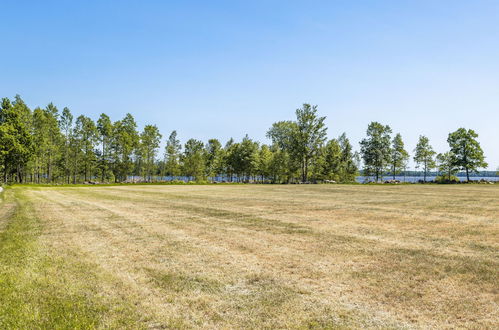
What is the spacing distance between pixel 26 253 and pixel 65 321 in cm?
491

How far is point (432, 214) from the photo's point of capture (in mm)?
15172

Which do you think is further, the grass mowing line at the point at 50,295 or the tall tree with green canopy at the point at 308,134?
the tall tree with green canopy at the point at 308,134

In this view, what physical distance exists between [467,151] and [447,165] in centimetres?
597

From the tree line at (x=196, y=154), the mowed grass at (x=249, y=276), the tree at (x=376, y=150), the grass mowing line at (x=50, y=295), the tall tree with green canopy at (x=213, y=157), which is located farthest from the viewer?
the tall tree with green canopy at (x=213, y=157)

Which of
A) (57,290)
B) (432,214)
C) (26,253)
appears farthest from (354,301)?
(432,214)

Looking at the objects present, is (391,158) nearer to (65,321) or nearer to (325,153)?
(325,153)

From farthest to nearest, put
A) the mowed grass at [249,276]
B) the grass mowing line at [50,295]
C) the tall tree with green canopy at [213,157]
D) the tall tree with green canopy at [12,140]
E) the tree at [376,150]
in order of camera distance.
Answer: the tall tree with green canopy at [213,157]
the tree at [376,150]
the tall tree with green canopy at [12,140]
the mowed grass at [249,276]
the grass mowing line at [50,295]

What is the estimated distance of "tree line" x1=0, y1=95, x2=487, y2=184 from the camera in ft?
219

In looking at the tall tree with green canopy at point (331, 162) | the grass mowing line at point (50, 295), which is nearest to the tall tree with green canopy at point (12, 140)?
the grass mowing line at point (50, 295)

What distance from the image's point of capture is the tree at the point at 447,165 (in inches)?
2885

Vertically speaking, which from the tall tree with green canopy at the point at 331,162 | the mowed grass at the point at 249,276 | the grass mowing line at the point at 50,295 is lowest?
the grass mowing line at the point at 50,295

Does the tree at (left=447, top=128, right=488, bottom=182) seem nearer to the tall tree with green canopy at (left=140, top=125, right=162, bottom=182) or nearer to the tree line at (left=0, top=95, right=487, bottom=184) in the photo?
the tree line at (left=0, top=95, right=487, bottom=184)

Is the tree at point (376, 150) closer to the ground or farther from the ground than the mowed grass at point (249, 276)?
farther from the ground

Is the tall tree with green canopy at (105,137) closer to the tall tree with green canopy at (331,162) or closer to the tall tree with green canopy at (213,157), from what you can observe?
the tall tree with green canopy at (213,157)
